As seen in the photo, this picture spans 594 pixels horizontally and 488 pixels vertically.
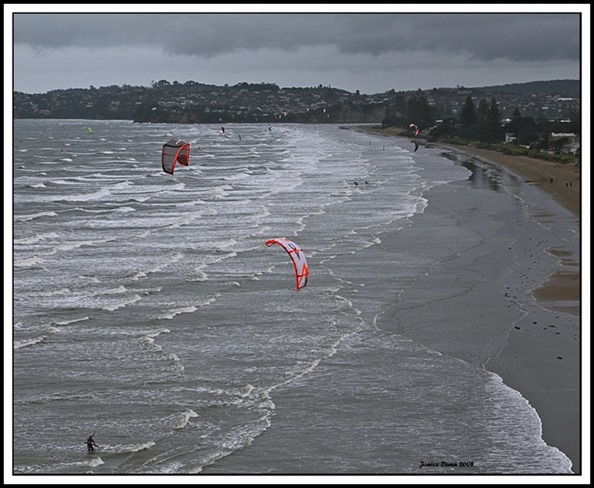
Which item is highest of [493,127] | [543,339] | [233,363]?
[493,127]

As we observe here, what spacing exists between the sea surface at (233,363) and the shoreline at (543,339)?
1.15 feet

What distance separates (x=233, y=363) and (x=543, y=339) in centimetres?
617

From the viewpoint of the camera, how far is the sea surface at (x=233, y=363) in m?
13.9

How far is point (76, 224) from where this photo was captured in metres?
35.7

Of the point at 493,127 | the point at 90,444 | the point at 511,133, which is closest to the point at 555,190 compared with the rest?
the point at 90,444

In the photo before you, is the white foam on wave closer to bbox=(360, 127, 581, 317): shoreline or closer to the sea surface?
the sea surface

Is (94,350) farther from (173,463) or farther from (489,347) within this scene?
(489,347)

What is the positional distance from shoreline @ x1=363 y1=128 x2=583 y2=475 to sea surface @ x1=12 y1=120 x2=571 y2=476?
13.8 inches

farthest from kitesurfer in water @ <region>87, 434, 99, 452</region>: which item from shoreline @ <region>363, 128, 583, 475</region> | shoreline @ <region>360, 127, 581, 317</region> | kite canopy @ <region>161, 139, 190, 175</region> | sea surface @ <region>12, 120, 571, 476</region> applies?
kite canopy @ <region>161, 139, 190, 175</region>

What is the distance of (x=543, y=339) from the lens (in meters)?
19.2

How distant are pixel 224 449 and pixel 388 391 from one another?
3.48 m

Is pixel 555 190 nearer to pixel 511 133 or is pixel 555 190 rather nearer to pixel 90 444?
pixel 90 444

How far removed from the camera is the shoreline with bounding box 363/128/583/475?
15086mm

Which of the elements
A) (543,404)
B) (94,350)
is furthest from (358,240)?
(543,404)
